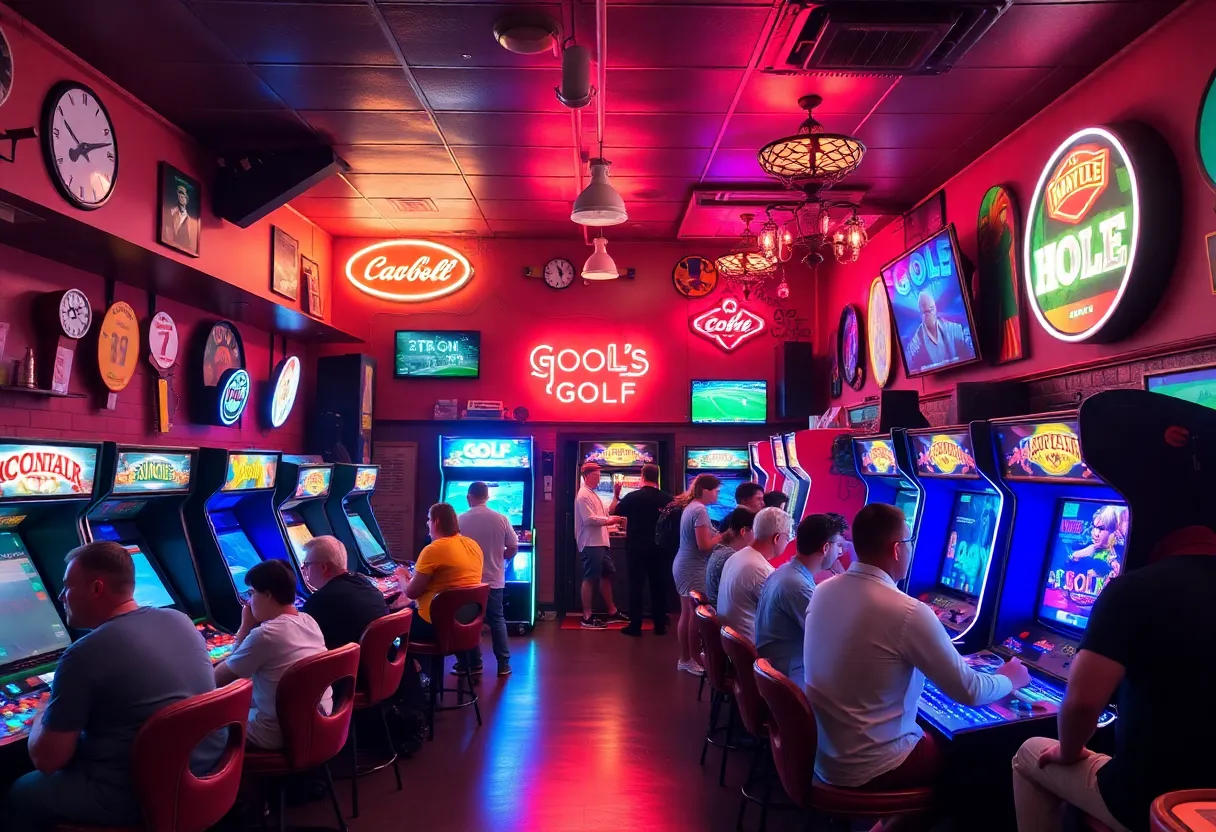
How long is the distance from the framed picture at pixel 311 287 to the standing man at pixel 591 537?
2.76 metres

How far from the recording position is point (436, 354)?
8.02 m

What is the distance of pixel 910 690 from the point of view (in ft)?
8.64

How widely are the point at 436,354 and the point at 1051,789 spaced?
6639 mm

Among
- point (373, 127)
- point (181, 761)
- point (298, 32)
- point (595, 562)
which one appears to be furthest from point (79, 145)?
point (595, 562)

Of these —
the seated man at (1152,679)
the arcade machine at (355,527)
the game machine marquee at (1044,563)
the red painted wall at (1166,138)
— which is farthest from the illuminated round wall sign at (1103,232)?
the arcade machine at (355,527)

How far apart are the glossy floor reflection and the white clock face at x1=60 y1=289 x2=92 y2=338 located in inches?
104

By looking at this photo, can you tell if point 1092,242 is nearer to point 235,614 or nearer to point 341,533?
point 235,614

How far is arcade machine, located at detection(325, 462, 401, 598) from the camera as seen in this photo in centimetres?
566

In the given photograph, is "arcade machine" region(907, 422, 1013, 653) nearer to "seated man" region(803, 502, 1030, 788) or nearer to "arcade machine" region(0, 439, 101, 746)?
"seated man" region(803, 502, 1030, 788)

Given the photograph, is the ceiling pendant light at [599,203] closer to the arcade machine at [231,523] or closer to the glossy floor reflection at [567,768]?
the arcade machine at [231,523]

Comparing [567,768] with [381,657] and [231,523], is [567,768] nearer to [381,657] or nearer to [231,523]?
[381,657]

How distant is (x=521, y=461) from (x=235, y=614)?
385 cm

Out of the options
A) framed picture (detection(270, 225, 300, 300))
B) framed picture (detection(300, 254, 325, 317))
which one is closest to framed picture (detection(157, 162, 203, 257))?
framed picture (detection(270, 225, 300, 300))

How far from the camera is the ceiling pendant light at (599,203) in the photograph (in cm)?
466
